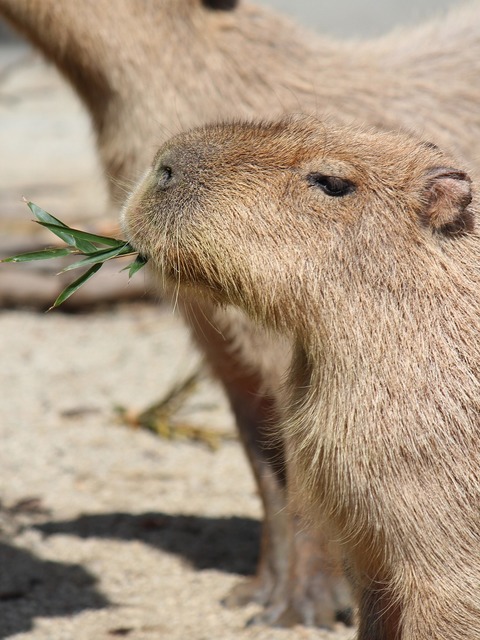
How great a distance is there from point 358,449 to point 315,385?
203 millimetres

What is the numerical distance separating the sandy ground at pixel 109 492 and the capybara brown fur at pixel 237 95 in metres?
0.23

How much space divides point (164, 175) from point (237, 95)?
1.34 meters

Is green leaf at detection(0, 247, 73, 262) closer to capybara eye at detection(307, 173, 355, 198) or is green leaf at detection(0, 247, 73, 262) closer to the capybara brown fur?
capybara eye at detection(307, 173, 355, 198)

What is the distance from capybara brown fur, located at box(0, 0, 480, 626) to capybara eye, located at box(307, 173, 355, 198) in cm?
123

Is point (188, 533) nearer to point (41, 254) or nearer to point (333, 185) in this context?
point (41, 254)

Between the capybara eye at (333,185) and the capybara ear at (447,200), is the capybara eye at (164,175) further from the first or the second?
the capybara ear at (447,200)

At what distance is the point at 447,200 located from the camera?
7.70ft

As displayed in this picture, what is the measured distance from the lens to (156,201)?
8.09 feet

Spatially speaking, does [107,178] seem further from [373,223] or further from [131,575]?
[373,223]

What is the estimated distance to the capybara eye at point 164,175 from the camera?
2.47 meters

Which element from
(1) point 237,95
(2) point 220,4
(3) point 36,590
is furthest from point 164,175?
(3) point 36,590

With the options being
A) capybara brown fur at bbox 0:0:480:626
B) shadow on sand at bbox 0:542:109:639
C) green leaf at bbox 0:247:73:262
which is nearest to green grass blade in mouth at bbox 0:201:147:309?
green leaf at bbox 0:247:73:262

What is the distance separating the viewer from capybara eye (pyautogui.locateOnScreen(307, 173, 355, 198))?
7.97 ft

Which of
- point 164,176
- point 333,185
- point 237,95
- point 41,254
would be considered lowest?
point 41,254
